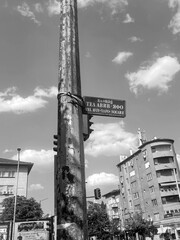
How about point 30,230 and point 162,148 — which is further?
point 162,148

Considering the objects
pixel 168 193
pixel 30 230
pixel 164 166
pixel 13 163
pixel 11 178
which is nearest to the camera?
pixel 30 230

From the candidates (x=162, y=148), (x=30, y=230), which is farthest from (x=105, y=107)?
(x=162, y=148)

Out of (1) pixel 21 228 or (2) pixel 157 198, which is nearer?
(1) pixel 21 228

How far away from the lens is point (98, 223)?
51.5m

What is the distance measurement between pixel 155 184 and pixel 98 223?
14186mm

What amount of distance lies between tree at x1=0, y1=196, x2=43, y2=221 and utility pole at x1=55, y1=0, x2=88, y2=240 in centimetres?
4540

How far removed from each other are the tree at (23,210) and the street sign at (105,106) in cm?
4424

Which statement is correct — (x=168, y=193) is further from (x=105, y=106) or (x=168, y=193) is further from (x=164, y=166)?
(x=105, y=106)

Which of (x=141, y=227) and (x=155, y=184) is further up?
(x=155, y=184)

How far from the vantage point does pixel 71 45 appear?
3.34 metres

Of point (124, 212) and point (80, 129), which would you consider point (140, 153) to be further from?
point (80, 129)

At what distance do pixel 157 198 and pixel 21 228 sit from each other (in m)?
33.1

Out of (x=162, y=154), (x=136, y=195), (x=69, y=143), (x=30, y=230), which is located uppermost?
(x=162, y=154)

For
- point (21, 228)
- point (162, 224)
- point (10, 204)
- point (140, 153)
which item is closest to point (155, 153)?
point (140, 153)
